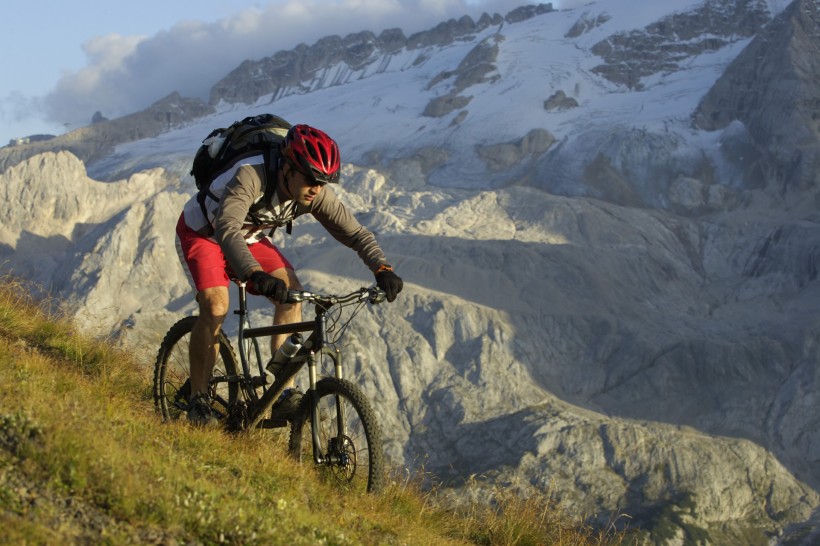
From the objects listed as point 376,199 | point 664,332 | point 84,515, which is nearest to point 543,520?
point 84,515

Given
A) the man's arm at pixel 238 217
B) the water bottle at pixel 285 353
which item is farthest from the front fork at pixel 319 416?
the man's arm at pixel 238 217

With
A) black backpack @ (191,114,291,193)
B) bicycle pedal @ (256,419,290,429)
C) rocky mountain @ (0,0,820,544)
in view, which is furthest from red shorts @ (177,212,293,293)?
rocky mountain @ (0,0,820,544)

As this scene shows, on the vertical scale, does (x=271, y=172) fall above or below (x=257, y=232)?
above

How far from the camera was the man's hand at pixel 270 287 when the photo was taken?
710 centimetres

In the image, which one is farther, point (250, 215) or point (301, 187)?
point (250, 215)

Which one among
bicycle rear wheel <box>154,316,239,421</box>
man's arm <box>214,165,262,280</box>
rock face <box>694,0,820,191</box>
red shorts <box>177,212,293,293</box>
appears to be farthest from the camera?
rock face <box>694,0,820,191</box>

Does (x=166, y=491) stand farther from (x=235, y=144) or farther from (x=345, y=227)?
(x=235, y=144)

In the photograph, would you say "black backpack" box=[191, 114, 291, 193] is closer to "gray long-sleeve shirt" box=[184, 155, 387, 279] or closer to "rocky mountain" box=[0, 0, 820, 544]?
"gray long-sleeve shirt" box=[184, 155, 387, 279]

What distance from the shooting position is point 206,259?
8117 millimetres

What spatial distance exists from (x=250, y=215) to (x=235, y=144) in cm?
64

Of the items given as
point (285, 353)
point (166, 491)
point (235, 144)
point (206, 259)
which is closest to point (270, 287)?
point (285, 353)

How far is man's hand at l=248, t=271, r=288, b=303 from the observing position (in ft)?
23.3

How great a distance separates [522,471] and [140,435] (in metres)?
83.9

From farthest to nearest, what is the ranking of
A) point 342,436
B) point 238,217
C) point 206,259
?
point 206,259 → point 342,436 → point 238,217
